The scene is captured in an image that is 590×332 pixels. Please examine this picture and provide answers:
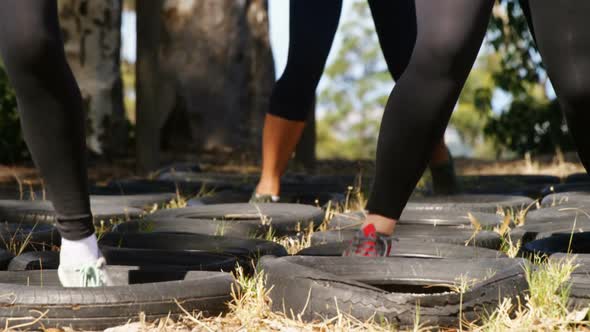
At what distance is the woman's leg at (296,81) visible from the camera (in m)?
3.90

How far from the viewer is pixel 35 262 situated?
2.84 m

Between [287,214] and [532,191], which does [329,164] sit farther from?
[287,214]

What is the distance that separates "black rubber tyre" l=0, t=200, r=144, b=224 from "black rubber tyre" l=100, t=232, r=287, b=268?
0.86 m

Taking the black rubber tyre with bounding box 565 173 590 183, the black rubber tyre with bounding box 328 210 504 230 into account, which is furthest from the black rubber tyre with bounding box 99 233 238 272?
the black rubber tyre with bounding box 565 173 590 183

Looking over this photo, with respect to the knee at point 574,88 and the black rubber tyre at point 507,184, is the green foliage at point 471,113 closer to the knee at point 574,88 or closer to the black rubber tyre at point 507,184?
the black rubber tyre at point 507,184

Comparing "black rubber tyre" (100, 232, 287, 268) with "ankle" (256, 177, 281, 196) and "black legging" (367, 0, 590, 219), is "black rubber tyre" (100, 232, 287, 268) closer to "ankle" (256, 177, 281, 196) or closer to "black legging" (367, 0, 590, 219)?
"black legging" (367, 0, 590, 219)

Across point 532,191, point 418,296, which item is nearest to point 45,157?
point 418,296

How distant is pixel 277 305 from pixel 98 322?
44 centimetres

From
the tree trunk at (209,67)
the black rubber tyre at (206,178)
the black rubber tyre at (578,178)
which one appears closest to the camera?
the black rubber tyre at (578,178)

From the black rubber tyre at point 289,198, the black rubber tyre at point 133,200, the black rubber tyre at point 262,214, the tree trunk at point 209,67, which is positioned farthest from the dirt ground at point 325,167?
the black rubber tyre at point 262,214

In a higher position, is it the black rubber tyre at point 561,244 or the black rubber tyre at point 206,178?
the black rubber tyre at point 561,244

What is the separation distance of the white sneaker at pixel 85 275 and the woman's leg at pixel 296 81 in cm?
171

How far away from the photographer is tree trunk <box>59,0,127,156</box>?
8789mm

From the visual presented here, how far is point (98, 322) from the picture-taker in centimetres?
231
